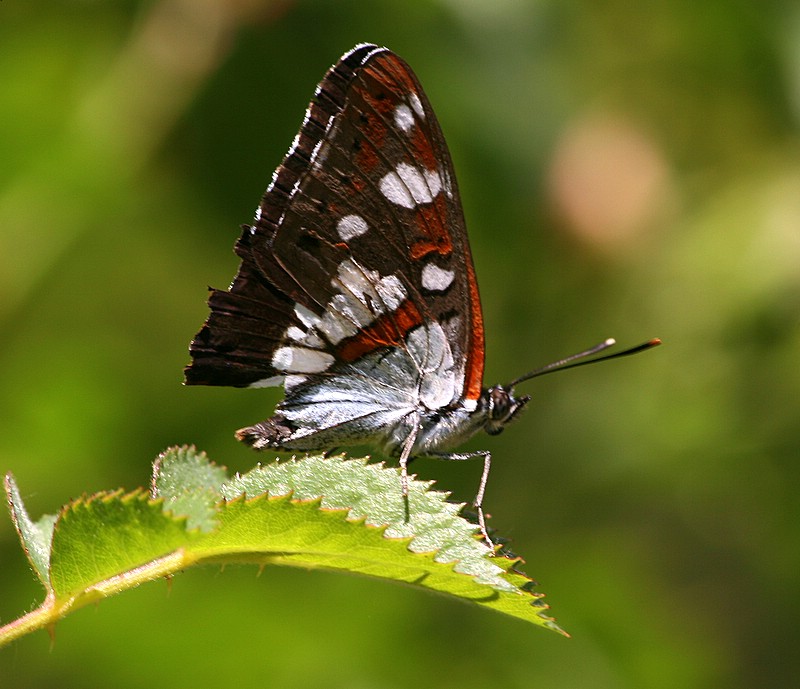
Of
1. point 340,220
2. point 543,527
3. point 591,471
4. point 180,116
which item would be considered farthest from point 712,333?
point 180,116

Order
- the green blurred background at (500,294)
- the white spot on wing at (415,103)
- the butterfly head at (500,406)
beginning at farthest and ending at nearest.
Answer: the green blurred background at (500,294) → the butterfly head at (500,406) → the white spot on wing at (415,103)

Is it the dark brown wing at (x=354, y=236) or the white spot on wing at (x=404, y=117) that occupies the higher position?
the white spot on wing at (x=404, y=117)

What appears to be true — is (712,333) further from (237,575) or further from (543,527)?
(237,575)

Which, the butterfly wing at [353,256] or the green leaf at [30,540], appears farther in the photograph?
the butterfly wing at [353,256]

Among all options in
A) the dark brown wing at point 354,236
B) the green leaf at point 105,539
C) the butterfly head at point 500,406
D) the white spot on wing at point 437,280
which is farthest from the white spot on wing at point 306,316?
the green leaf at point 105,539

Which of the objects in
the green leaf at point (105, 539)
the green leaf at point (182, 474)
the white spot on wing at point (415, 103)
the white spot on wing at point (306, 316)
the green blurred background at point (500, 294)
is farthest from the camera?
the green blurred background at point (500, 294)

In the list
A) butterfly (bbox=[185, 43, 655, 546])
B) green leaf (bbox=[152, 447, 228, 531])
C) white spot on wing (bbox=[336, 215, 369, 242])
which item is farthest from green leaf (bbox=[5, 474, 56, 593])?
white spot on wing (bbox=[336, 215, 369, 242])

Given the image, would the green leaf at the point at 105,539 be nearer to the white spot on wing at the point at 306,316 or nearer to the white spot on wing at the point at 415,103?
the white spot on wing at the point at 306,316

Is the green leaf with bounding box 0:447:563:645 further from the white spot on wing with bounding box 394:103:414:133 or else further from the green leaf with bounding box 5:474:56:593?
the white spot on wing with bounding box 394:103:414:133
